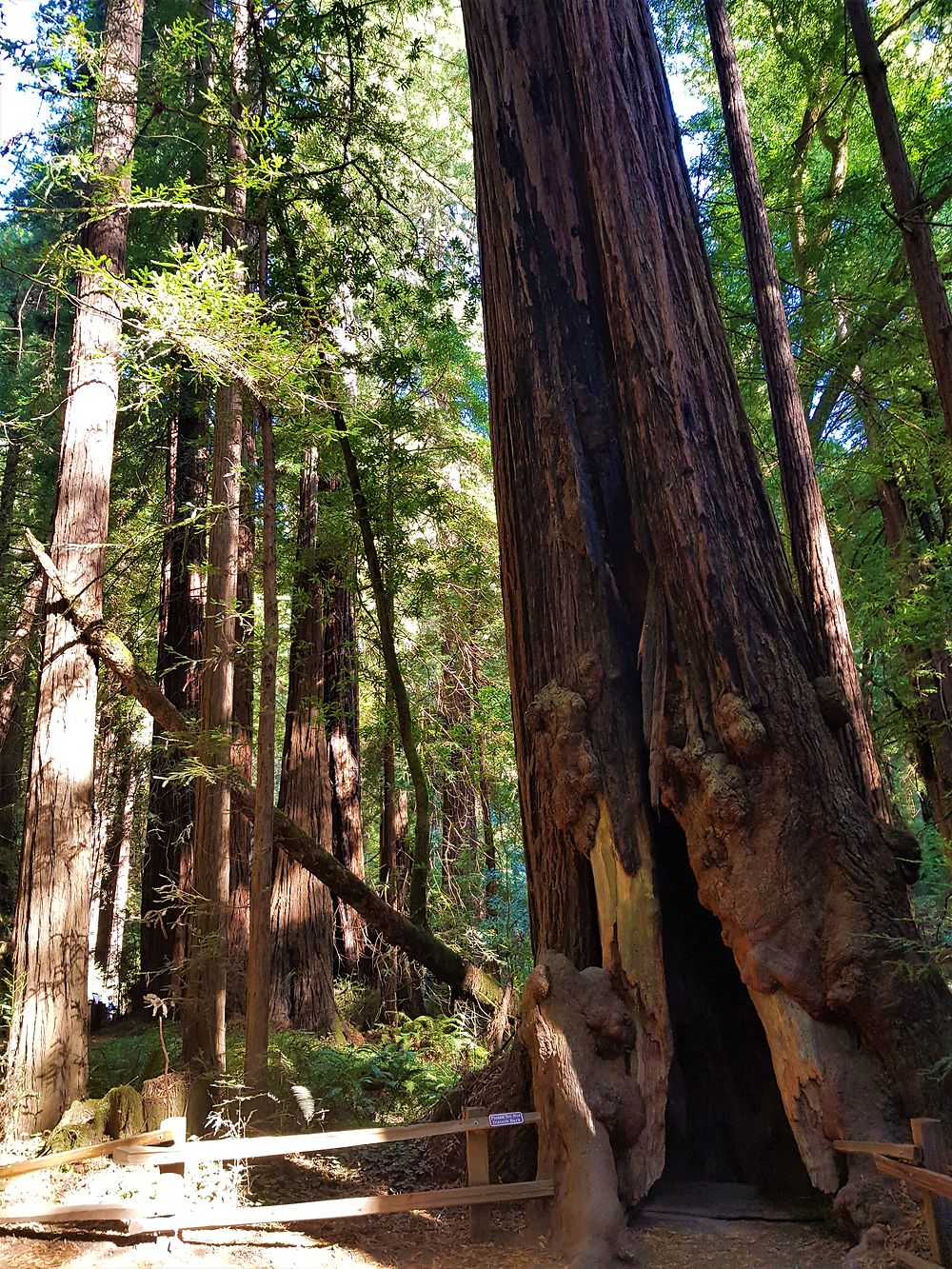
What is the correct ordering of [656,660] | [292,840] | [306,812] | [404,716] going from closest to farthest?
[656,660], [292,840], [404,716], [306,812]

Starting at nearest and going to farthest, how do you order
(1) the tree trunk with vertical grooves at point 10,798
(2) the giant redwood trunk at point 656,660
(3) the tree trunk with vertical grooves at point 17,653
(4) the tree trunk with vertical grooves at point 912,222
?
(2) the giant redwood trunk at point 656,660, (4) the tree trunk with vertical grooves at point 912,222, (3) the tree trunk with vertical grooves at point 17,653, (1) the tree trunk with vertical grooves at point 10,798

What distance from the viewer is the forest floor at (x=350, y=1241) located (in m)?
4.44

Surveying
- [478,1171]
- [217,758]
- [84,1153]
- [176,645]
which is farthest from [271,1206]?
[176,645]

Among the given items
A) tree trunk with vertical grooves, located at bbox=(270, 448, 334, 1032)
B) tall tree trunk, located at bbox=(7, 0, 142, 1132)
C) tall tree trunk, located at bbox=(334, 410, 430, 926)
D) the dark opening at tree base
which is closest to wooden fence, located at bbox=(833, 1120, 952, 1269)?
the dark opening at tree base

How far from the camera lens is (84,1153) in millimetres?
5375

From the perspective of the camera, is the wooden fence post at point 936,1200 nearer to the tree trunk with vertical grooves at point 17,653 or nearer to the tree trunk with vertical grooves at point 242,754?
the tree trunk with vertical grooves at point 242,754

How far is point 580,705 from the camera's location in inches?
219

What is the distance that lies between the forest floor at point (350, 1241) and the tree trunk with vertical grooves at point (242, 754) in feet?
12.7

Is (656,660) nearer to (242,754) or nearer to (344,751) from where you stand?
(242,754)

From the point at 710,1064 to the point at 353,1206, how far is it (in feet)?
7.76

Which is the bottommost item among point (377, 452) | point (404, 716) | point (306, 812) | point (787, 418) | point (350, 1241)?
point (350, 1241)

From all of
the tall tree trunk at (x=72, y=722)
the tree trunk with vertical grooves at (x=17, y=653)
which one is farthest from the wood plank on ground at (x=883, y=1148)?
the tree trunk with vertical grooves at (x=17, y=653)

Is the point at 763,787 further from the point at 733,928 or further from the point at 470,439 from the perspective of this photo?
the point at 470,439

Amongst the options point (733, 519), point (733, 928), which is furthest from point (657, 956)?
point (733, 519)
